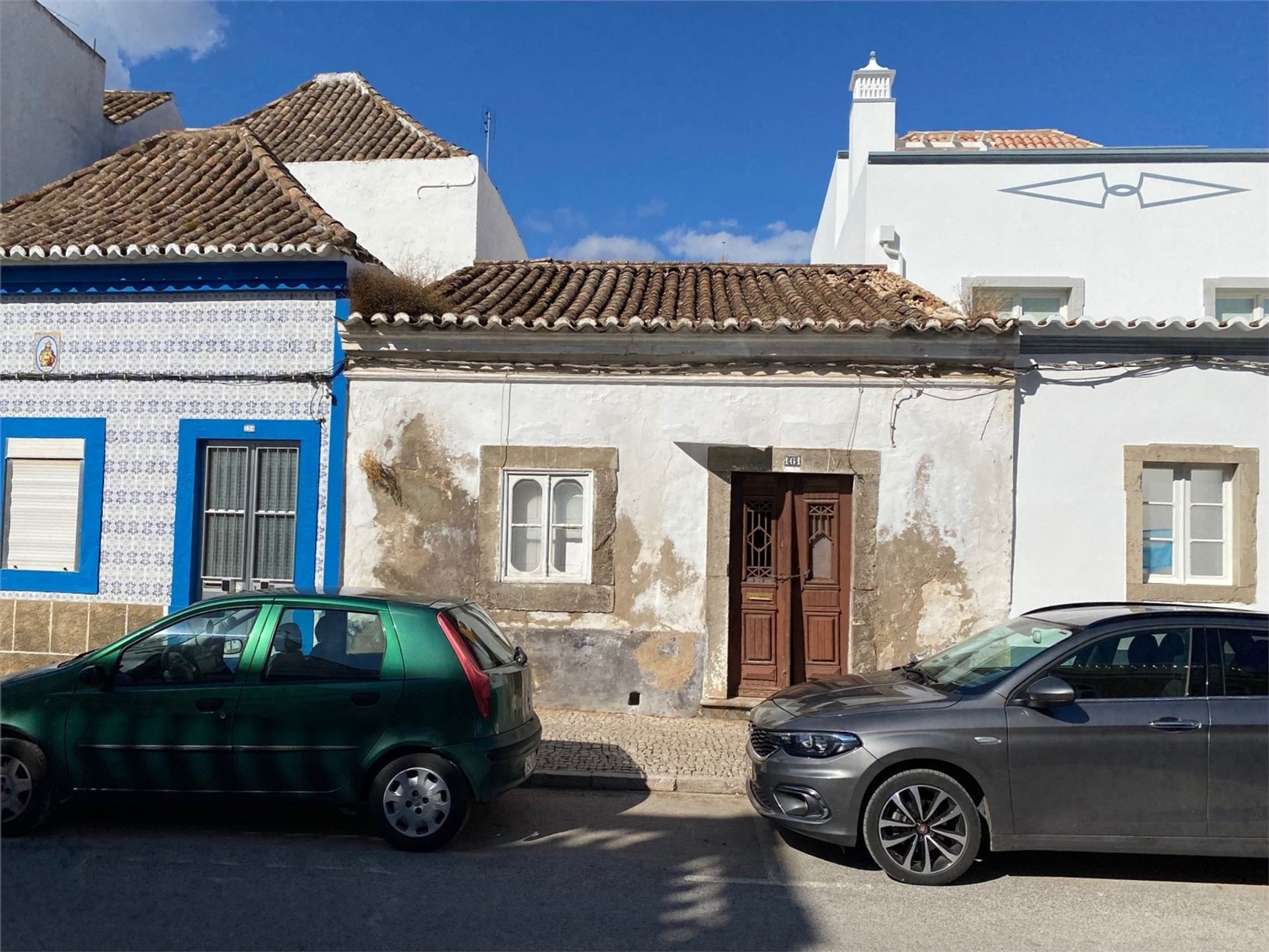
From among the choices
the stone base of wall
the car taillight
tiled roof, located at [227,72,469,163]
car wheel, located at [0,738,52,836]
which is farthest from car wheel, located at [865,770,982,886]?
→ tiled roof, located at [227,72,469,163]

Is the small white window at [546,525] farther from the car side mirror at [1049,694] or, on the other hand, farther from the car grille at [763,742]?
the car side mirror at [1049,694]

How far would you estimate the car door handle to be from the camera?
510 cm

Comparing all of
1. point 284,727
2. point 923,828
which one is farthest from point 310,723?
point 923,828

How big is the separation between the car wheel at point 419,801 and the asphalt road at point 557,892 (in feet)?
0.40

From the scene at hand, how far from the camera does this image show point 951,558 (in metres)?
8.84

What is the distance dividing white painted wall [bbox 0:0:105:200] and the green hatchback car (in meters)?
9.11

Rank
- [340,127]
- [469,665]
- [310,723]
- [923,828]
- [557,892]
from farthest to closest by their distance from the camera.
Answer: [340,127] → [469,665] → [310,723] → [923,828] → [557,892]

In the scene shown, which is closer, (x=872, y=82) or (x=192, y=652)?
(x=192, y=652)

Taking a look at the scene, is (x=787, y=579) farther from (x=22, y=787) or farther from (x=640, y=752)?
(x=22, y=787)

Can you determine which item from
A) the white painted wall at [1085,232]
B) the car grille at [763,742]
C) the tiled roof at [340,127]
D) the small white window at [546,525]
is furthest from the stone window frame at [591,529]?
the tiled roof at [340,127]

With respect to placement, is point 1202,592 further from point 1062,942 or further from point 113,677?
point 113,677

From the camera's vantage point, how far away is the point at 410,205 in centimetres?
1367

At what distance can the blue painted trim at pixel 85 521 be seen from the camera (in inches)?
376

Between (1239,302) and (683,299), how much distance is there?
24.9 ft
